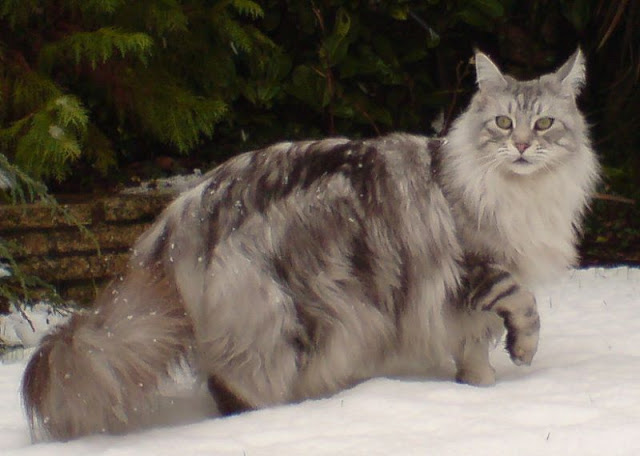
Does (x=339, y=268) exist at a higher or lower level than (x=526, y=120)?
lower

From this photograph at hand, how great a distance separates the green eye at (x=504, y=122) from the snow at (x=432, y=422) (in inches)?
35.2

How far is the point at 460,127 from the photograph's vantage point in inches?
148

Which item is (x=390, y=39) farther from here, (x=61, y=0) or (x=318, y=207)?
(x=318, y=207)

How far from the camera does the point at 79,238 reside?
16.2 ft

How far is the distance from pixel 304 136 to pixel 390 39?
0.80 metres

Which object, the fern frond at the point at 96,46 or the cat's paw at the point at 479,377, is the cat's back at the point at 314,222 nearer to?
the cat's paw at the point at 479,377

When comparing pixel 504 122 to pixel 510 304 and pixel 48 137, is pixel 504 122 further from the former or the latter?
pixel 48 137

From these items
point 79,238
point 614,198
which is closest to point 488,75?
point 79,238

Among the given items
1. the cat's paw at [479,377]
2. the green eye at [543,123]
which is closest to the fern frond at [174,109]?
the green eye at [543,123]

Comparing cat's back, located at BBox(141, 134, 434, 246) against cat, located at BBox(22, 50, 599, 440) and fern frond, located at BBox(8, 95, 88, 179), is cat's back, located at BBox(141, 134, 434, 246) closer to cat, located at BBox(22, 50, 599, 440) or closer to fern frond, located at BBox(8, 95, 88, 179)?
cat, located at BBox(22, 50, 599, 440)

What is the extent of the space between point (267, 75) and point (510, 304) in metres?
2.72

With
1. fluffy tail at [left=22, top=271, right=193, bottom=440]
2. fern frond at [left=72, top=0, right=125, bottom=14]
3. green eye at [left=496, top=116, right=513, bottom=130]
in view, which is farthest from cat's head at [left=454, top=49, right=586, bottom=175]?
fern frond at [left=72, top=0, right=125, bottom=14]

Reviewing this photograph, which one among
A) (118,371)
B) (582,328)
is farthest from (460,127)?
(118,371)

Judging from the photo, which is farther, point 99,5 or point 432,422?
point 99,5
